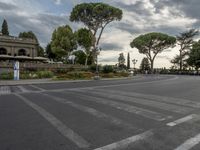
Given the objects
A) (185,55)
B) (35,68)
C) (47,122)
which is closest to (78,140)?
(47,122)

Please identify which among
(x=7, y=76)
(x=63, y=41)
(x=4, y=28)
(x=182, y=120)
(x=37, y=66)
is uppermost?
(x=4, y=28)

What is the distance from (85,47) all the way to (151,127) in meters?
49.4

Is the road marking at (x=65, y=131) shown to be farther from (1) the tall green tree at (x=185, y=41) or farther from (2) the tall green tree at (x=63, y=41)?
(1) the tall green tree at (x=185, y=41)

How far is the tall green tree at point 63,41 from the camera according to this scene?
54.5 metres

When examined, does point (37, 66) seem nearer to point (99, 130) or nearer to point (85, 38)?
point (85, 38)

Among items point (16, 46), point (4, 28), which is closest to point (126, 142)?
point (16, 46)

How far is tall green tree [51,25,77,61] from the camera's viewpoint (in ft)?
179

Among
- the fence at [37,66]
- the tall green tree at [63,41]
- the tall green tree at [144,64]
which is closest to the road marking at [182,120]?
the fence at [37,66]

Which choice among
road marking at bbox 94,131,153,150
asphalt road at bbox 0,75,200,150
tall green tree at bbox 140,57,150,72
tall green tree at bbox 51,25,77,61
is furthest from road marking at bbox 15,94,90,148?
tall green tree at bbox 140,57,150,72

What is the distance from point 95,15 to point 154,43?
2600 centimetres

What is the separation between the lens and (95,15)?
4694cm

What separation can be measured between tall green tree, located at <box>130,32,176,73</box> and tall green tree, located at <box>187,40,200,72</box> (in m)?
5.94

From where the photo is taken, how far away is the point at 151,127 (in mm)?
5371

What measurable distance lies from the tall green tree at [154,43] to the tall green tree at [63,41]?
70.1 feet
